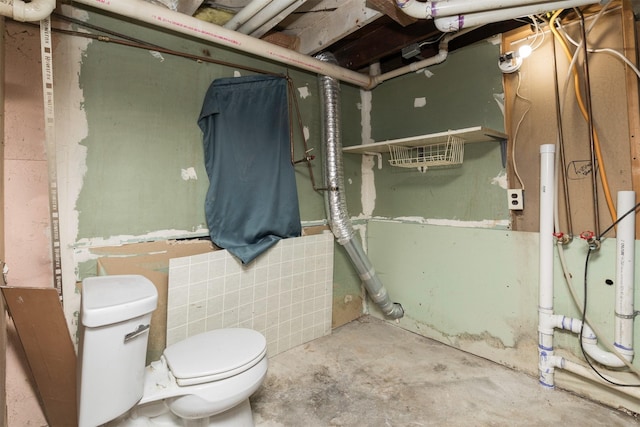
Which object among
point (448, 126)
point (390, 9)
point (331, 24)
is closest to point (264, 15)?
point (331, 24)

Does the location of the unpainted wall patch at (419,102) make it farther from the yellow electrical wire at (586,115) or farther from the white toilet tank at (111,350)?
the white toilet tank at (111,350)

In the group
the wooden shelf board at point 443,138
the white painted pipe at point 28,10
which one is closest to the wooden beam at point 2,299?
the white painted pipe at point 28,10

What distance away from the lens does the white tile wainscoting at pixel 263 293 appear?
5.61ft

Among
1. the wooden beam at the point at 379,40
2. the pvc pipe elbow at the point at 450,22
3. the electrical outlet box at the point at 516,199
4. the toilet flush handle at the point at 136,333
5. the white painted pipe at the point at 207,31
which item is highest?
the wooden beam at the point at 379,40

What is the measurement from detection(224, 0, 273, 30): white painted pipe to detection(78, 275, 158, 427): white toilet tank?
4.58ft

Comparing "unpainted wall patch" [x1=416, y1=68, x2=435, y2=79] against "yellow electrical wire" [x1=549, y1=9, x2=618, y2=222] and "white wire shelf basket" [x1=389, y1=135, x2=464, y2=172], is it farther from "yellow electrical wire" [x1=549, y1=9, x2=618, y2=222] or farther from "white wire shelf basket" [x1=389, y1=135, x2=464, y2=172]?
"yellow electrical wire" [x1=549, y1=9, x2=618, y2=222]

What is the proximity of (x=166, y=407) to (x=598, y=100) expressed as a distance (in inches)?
96.1

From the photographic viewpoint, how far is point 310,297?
2.26 meters

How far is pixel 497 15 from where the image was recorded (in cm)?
140

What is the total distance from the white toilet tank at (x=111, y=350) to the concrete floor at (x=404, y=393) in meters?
0.66

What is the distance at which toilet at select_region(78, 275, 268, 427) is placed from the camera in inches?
41.6

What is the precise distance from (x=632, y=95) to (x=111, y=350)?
2.43 m

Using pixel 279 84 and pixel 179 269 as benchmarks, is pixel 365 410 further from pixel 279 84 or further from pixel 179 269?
pixel 279 84

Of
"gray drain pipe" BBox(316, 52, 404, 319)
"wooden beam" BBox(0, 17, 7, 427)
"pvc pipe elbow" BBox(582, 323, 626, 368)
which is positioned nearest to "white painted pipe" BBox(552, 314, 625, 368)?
"pvc pipe elbow" BBox(582, 323, 626, 368)
